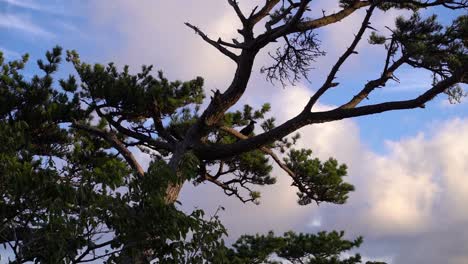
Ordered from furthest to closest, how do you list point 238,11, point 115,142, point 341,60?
point 115,142
point 238,11
point 341,60

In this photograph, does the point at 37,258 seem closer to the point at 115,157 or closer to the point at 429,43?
the point at 429,43

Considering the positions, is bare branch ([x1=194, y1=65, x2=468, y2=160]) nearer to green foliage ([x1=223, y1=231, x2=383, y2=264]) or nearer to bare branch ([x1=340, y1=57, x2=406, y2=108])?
bare branch ([x1=340, y1=57, x2=406, y2=108])

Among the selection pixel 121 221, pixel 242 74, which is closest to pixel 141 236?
pixel 121 221

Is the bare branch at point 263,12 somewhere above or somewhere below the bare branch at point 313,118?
above

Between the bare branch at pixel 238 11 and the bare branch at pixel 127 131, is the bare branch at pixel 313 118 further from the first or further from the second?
the bare branch at pixel 238 11

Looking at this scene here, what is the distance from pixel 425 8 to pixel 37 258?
24.6 ft

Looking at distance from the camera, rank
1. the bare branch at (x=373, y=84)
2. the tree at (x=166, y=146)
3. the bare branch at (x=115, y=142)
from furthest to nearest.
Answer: the bare branch at (x=115, y=142) → the bare branch at (x=373, y=84) → the tree at (x=166, y=146)

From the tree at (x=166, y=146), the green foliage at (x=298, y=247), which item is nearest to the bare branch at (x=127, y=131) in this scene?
the tree at (x=166, y=146)

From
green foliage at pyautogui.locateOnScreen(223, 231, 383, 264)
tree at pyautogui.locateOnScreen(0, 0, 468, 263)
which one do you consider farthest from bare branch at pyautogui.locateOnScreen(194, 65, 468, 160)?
green foliage at pyautogui.locateOnScreen(223, 231, 383, 264)

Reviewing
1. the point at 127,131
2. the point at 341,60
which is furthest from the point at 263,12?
the point at 127,131

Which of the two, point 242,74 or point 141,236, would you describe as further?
point 242,74

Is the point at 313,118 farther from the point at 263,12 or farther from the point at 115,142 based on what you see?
the point at 115,142

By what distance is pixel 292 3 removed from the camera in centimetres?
994

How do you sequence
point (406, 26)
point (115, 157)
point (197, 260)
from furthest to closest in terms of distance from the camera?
point (115, 157)
point (406, 26)
point (197, 260)
